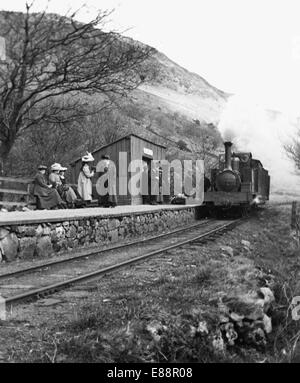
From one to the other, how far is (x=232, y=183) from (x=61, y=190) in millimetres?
9473

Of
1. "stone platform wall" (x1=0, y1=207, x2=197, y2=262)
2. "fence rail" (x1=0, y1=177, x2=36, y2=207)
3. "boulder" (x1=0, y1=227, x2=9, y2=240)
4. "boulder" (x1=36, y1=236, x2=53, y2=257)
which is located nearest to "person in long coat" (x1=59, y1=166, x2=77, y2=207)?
"fence rail" (x1=0, y1=177, x2=36, y2=207)

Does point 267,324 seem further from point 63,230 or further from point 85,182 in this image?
point 85,182

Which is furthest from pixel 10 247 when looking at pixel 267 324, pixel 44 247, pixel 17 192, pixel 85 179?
pixel 85 179

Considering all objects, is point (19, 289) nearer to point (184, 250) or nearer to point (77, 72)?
point (184, 250)

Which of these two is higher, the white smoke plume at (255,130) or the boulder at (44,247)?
the white smoke plume at (255,130)

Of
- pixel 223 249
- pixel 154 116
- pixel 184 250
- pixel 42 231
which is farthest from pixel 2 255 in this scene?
pixel 154 116

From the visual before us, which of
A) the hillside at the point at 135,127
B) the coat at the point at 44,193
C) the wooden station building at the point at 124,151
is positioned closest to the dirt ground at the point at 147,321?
the coat at the point at 44,193

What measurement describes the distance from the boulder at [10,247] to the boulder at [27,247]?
0.15m

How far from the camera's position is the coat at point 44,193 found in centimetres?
1365

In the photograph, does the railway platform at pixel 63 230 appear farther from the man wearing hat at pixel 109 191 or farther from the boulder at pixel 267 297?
the boulder at pixel 267 297

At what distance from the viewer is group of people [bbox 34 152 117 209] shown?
13.9 m

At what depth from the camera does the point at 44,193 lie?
553 inches

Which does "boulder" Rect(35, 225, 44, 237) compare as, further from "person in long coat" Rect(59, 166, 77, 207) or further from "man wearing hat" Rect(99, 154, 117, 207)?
"man wearing hat" Rect(99, 154, 117, 207)

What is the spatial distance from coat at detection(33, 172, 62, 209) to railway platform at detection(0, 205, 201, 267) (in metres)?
1.11
